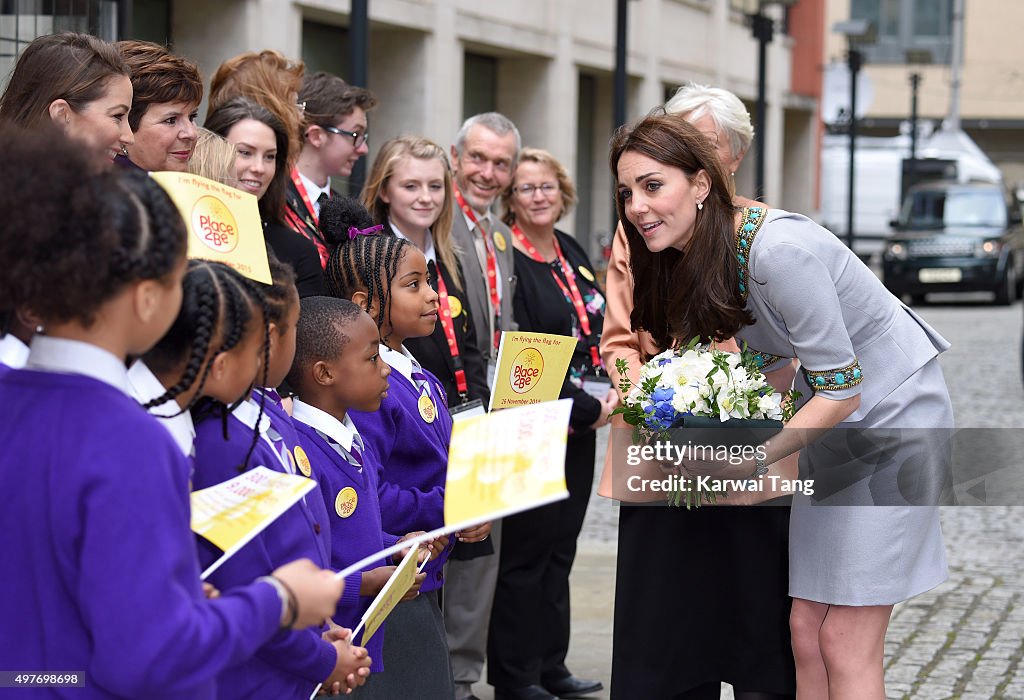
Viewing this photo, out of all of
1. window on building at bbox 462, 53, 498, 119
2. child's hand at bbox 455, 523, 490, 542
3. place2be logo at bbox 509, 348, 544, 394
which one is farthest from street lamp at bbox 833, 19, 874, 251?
child's hand at bbox 455, 523, 490, 542

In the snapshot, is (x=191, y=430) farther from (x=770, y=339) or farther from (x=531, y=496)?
(x=770, y=339)

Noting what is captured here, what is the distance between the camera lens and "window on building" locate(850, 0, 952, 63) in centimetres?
5581

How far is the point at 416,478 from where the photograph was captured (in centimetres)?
385

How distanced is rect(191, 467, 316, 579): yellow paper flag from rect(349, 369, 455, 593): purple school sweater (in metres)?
1.17

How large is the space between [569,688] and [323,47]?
12027 mm

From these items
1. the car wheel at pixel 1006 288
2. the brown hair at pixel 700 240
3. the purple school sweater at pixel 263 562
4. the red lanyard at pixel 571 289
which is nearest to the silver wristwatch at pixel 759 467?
the brown hair at pixel 700 240

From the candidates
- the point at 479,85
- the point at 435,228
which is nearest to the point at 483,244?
the point at 435,228

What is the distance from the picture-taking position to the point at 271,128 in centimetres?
466

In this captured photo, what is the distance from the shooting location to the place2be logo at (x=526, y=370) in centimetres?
371

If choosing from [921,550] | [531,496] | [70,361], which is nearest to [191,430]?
[70,361]

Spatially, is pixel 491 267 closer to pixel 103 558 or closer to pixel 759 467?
pixel 759 467

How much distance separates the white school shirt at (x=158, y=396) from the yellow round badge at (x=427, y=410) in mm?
1341

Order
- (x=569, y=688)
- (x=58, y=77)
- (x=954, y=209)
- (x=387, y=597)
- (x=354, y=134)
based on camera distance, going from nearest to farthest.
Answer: (x=387, y=597) < (x=58, y=77) < (x=354, y=134) < (x=569, y=688) < (x=954, y=209)

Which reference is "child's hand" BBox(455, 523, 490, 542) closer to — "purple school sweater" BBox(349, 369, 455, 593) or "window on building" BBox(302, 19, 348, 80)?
"purple school sweater" BBox(349, 369, 455, 593)
